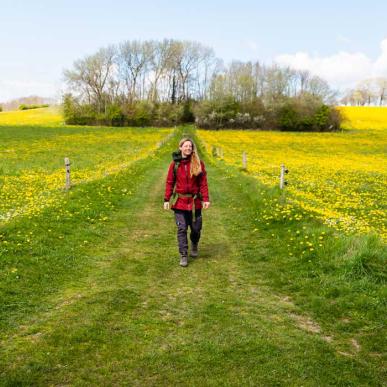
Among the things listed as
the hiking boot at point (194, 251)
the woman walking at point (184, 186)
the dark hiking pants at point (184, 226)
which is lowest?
the hiking boot at point (194, 251)

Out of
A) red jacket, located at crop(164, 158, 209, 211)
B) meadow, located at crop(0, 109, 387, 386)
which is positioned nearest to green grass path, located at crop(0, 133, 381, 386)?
meadow, located at crop(0, 109, 387, 386)

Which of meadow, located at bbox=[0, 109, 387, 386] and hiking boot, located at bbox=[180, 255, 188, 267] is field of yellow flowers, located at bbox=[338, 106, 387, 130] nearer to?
meadow, located at bbox=[0, 109, 387, 386]

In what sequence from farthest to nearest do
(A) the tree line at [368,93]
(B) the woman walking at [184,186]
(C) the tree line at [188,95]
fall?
(A) the tree line at [368,93]
(C) the tree line at [188,95]
(B) the woman walking at [184,186]

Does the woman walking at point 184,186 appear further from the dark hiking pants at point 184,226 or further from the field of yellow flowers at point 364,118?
the field of yellow flowers at point 364,118

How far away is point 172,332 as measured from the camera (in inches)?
217

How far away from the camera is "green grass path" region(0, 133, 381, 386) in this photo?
455 cm

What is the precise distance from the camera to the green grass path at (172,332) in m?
4.55

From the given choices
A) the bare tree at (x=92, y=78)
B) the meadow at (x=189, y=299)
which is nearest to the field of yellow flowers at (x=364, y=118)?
the bare tree at (x=92, y=78)

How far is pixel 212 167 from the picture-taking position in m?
27.6

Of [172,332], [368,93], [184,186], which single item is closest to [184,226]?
[184,186]

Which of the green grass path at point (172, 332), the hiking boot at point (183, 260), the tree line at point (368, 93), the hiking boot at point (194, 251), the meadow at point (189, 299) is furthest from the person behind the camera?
the tree line at point (368, 93)

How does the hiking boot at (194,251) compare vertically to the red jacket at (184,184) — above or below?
below

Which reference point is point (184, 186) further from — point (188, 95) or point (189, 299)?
point (188, 95)

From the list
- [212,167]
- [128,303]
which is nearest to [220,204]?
[128,303]
